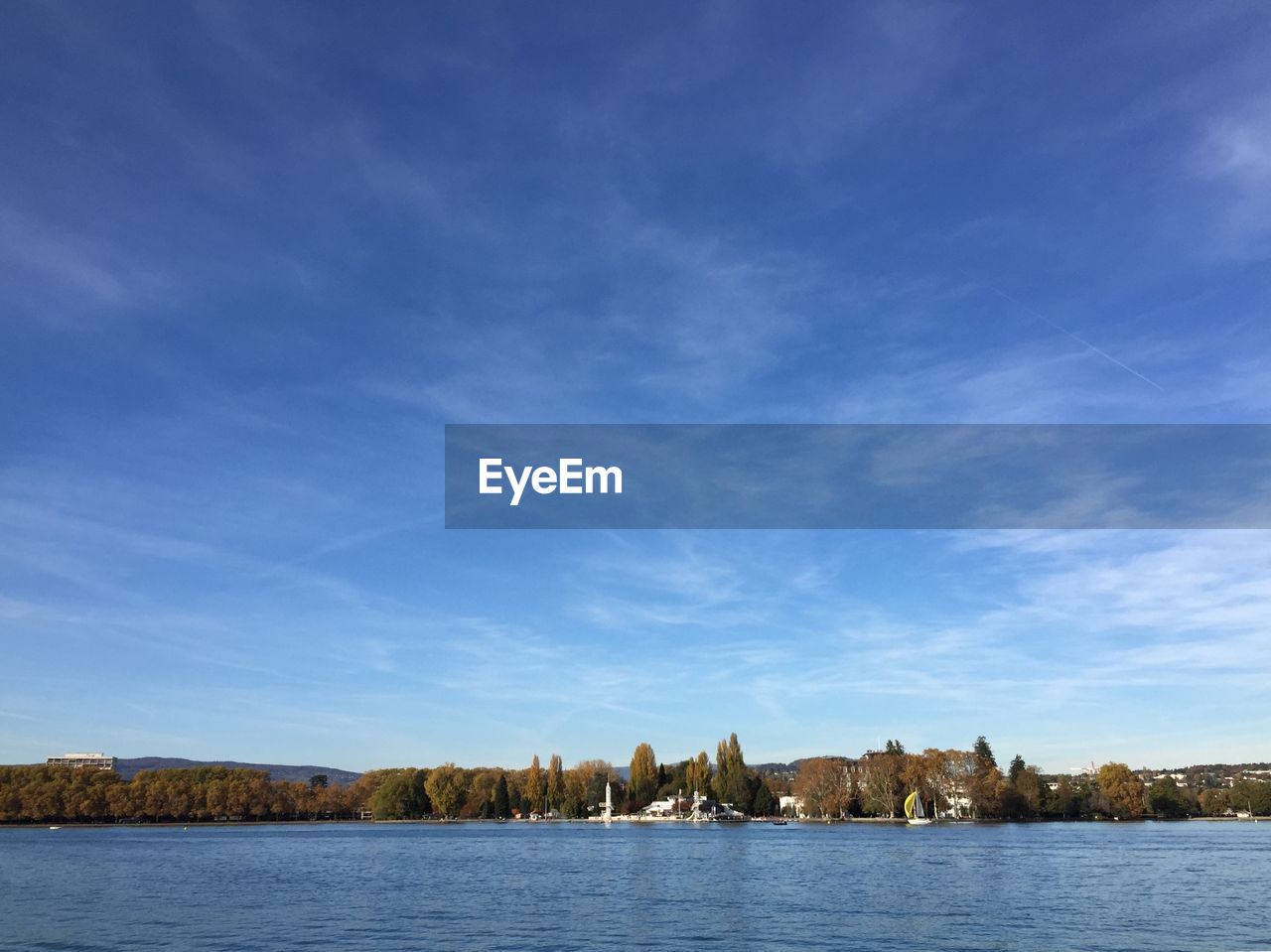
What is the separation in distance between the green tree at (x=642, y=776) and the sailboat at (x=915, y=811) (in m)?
43.6

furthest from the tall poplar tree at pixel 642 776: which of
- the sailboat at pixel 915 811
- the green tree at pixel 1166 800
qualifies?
the green tree at pixel 1166 800

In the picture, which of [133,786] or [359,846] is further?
[133,786]

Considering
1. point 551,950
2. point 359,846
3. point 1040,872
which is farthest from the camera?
point 359,846

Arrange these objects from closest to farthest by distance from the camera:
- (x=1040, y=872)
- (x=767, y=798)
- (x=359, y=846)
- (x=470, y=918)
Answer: (x=470, y=918), (x=1040, y=872), (x=359, y=846), (x=767, y=798)

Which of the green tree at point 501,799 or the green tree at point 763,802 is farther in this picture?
the green tree at point 501,799

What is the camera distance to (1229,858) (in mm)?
63625

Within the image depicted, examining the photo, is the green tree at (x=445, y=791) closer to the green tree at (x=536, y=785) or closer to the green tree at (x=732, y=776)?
the green tree at (x=536, y=785)

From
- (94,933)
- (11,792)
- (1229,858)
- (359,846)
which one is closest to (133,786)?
(11,792)

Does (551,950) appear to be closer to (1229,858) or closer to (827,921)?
(827,921)

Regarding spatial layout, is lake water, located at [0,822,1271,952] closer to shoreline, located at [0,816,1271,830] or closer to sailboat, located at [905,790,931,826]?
sailboat, located at [905,790,931,826]

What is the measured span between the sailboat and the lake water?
63.1 meters

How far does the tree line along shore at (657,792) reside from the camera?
469ft

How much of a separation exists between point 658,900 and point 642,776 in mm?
128683

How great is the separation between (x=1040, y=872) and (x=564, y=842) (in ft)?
193
